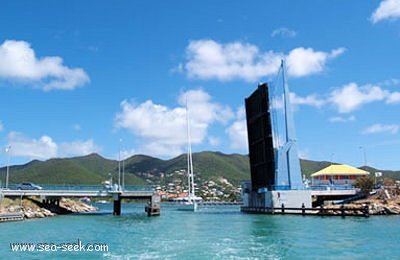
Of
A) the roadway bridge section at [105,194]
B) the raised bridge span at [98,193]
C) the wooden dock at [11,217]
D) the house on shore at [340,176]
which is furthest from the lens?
the house on shore at [340,176]

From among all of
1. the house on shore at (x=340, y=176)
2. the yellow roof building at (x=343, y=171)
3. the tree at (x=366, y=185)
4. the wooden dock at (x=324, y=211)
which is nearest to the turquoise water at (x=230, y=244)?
the wooden dock at (x=324, y=211)

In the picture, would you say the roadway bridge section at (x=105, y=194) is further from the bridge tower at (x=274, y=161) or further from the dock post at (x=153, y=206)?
the bridge tower at (x=274, y=161)

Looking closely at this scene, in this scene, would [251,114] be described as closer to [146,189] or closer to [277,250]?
[146,189]

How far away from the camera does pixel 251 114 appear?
6812 cm

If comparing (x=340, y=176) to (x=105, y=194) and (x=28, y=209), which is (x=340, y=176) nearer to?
(x=105, y=194)

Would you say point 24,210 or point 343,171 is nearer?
point 24,210

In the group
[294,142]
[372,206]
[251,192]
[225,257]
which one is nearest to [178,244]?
[225,257]

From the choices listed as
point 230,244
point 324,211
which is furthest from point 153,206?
point 230,244

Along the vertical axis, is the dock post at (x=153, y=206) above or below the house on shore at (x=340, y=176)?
below

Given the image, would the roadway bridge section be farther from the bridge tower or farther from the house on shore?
the house on shore

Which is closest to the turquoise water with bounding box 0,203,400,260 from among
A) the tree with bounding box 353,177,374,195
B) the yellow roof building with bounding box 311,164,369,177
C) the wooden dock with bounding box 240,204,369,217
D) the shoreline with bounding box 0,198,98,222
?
the shoreline with bounding box 0,198,98,222

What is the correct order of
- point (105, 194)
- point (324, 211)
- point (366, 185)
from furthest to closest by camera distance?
point (366, 185), point (105, 194), point (324, 211)

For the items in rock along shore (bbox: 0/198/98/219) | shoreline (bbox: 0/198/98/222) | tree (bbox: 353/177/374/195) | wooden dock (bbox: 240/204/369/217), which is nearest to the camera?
shoreline (bbox: 0/198/98/222)

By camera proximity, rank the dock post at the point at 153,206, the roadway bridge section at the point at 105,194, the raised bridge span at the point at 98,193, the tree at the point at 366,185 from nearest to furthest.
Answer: the raised bridge span at the point at 98,193
the roadway bridge section at the point at 105,194
the dock post at the point at 153,206
the tree at the point at 366,185
